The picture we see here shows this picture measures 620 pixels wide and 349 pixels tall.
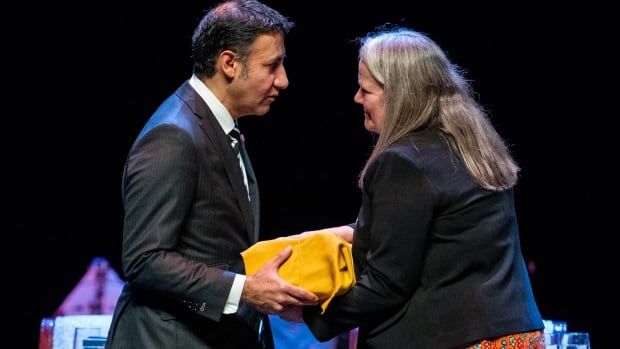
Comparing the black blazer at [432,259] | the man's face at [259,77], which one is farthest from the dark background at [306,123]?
the black blazer at [432,259]

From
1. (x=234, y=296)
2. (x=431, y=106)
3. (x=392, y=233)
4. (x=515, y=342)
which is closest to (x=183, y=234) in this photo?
(x=234, y=296)

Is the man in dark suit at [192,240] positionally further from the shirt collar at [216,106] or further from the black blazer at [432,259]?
the black blazer at [432,259]

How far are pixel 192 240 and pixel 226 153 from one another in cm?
25

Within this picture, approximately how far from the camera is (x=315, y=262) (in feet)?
6.33

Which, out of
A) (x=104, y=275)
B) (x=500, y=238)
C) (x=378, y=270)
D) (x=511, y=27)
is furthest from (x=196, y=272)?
(x=511, y=27)

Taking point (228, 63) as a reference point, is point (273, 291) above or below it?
below

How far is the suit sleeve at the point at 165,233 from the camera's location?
1.90 metres

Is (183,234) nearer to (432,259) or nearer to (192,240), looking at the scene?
(192,240)

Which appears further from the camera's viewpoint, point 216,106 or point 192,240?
point 216,106

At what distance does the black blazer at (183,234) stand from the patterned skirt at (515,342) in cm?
60

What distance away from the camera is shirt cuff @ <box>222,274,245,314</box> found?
1.94m

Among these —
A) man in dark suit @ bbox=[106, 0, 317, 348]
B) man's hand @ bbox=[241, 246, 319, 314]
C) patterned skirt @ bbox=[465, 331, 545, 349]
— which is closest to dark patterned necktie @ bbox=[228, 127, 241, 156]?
man in dark suit @ bbox=[106, 0, 317, 348]

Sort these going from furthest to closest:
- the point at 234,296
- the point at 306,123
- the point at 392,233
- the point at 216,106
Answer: the point at 306,123 < the point at 216,106 < the point at 234,296 < the point at 392,233

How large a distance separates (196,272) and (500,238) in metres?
0.71
